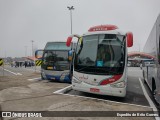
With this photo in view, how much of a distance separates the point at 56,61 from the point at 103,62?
553 cm

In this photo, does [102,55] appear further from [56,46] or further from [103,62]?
[56,46]

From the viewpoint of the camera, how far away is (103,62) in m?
7.03

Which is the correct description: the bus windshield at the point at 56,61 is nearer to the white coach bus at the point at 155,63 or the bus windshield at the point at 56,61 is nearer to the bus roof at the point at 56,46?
the bus roof at the point at 56,46

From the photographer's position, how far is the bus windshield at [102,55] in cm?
688

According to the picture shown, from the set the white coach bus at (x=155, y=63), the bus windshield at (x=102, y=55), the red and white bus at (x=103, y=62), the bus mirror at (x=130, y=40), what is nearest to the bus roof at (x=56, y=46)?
the red and white bus at (x=103, y=62)

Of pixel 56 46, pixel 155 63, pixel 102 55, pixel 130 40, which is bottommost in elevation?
pixel 155 63

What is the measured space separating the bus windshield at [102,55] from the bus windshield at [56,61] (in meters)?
3.83

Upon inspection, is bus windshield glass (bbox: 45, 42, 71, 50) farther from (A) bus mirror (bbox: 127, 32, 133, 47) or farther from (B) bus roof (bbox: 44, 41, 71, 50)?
(A) bus mirror (bbox: 127, 32, 133, 47)

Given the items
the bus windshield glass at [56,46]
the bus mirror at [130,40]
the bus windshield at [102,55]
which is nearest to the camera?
the bus mirror at [130,40]

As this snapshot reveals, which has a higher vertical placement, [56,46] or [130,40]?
[56,46]

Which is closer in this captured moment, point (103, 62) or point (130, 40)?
point (130, 40)

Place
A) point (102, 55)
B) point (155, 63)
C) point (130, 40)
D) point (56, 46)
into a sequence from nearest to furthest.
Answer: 1. point (155, 63)
2. point (130, 40)
3. point (102, 55)
4. point (56, 46)

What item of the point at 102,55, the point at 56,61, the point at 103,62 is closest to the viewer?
the point at 103,62

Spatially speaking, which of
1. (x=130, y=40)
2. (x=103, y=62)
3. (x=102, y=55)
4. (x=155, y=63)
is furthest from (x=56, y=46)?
(x=155, y=63)
